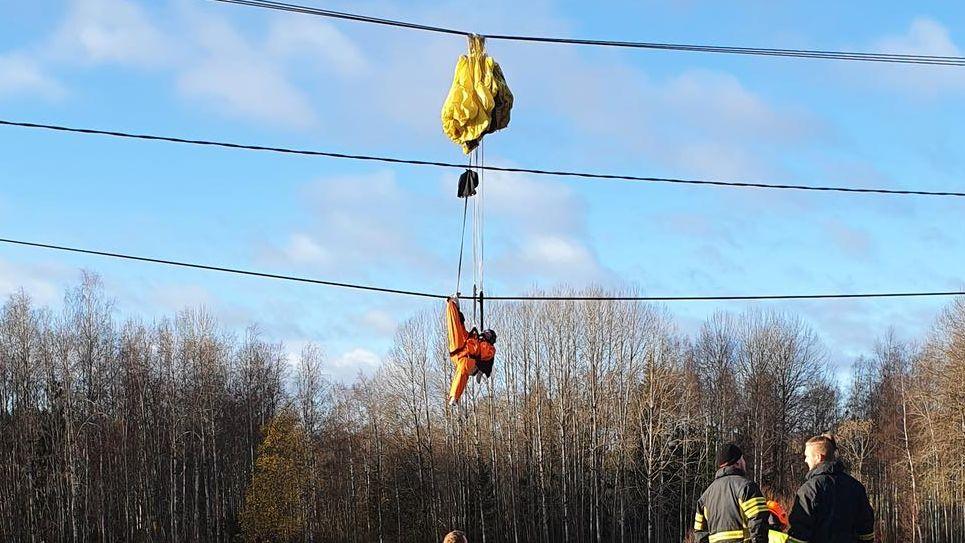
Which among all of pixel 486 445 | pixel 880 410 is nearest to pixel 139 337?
pixel 486 445

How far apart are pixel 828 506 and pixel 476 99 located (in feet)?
16.8

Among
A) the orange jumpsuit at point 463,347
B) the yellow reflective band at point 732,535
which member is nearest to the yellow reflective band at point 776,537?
the yellow reflective band at point 732,535

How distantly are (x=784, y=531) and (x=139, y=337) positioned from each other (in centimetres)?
4743

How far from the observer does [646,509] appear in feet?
165

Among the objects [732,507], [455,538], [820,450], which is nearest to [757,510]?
[732,507]

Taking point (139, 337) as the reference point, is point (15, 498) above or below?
below

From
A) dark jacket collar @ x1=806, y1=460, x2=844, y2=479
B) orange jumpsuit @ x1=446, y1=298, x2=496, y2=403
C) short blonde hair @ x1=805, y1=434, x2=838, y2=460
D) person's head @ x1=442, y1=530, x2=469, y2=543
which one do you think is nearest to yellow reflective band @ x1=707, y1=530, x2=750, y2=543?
dark jacket collar @ x1=806, y1=460, x2=844, y2=479

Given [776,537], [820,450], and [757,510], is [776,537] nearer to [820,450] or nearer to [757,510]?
[757,510]

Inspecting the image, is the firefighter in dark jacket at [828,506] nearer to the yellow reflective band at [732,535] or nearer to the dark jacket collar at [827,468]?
the dark jacket collar at [827,468]

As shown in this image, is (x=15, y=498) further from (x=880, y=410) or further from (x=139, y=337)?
(x=880, y=410)

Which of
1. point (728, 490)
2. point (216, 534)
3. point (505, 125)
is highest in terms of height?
point (505, 125)

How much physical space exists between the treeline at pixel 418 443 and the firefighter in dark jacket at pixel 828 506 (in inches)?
1476

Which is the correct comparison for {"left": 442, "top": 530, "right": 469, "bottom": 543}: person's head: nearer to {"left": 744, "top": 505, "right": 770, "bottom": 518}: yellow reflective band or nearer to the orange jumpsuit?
{"left": 744, "top": 505, "right": 770, "bottom": 518}: yellow reflective band

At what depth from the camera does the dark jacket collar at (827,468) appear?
27.7 ft
